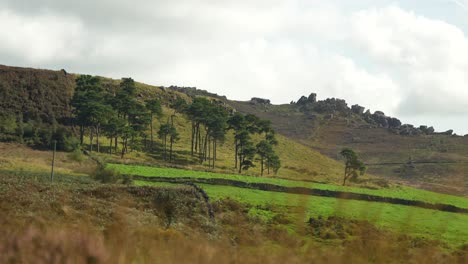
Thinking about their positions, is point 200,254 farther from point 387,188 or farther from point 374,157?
point 374,157

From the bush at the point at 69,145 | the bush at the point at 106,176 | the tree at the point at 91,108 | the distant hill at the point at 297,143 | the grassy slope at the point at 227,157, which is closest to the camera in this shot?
the bush at the point at 106,176

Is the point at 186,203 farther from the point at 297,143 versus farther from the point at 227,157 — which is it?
the point at 297,143

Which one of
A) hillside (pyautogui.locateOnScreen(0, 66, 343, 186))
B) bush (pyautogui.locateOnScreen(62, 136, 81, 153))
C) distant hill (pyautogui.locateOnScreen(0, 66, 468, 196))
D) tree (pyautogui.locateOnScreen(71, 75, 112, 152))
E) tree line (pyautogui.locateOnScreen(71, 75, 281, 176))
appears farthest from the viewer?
distant hill (pyautogui.locateOnScreen(0, 66, 468, 196))

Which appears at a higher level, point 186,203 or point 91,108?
point 91,108

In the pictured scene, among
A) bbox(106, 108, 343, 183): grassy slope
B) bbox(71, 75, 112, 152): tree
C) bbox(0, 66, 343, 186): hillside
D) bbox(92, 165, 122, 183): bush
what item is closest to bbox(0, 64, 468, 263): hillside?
bbox(92, 165, 122, 183): bush

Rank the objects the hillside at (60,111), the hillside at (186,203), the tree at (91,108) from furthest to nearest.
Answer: the hillside at (60,111), the tree at (91,108), the hillside at (186,203)

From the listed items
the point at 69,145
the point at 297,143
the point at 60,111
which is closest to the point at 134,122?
the point at 60,111

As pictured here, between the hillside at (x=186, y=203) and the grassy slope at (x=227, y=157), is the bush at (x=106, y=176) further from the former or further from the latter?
the grassy slope at (x=227, y=157)

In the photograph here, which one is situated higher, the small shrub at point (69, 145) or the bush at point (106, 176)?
the small shrub at point (69, 145)

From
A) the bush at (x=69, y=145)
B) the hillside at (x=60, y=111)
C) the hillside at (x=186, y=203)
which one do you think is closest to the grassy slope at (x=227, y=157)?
the hillside at (x=60, y=111)

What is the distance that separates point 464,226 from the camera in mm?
49781

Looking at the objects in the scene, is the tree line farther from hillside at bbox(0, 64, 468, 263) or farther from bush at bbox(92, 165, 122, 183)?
bush at bbox(92, 165, 122, 183)

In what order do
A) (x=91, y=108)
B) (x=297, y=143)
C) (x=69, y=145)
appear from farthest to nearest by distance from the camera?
(x=297, y=143) < (x=91, y=108) < (x=69, y=145)

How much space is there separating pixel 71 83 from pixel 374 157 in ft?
343
